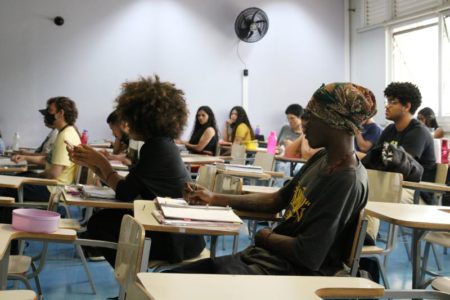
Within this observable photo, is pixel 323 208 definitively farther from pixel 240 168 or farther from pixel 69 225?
pixel 240 168

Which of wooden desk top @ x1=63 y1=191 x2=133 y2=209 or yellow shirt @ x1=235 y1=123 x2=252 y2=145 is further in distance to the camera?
yellow shirt @ x1=235 y1=123 x2=252 y2=145

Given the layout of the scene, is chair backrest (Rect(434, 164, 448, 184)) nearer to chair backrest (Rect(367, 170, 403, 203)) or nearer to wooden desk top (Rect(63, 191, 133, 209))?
chair backrest (Rect(367, 170, 403, 203))

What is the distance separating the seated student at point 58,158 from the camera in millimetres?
3818

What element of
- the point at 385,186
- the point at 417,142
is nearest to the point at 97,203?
the point at 385,186

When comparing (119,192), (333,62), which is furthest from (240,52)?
(119,192)

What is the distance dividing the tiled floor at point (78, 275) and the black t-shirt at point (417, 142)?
73 centimetres

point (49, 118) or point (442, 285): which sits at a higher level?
point (49, 118)

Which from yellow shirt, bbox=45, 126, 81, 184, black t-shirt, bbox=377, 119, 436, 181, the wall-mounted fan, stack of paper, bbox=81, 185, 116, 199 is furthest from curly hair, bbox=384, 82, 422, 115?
the wall-mounted fan

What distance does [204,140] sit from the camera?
6.50 metres

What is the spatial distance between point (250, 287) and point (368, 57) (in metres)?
7.99

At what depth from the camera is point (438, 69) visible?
7.20m

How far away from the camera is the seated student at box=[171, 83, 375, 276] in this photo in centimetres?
158

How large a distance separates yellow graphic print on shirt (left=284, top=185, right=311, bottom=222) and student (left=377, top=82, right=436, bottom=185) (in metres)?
2.20

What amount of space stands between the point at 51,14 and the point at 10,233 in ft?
21.2
